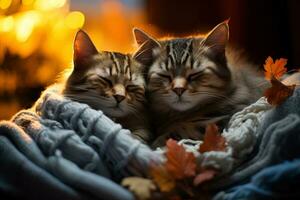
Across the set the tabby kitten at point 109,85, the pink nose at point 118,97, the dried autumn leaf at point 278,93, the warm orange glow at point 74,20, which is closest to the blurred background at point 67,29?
the warm orange glow at point 74,20

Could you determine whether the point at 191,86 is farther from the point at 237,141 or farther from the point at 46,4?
the point at 46,4

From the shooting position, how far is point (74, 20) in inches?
86.7

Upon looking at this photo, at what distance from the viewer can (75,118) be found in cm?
104

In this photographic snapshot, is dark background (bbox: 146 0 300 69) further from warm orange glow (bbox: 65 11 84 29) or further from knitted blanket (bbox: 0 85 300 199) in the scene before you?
knitted blanket (bbox: 0 85 300 199)

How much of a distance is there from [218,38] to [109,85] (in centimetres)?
33

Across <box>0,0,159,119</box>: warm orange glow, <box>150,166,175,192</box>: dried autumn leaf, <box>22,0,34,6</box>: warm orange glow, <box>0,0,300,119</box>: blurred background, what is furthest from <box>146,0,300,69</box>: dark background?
<box>150,166,175,192</box>: dried autumn leaf

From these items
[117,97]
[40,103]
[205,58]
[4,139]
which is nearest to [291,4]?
[205,58]

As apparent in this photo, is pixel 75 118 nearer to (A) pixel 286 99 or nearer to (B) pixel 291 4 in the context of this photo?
(A) pixel 286 99

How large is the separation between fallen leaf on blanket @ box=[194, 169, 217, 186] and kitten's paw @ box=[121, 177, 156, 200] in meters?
0.08

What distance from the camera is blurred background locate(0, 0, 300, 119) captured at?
206cm

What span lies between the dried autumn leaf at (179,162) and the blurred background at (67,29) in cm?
120

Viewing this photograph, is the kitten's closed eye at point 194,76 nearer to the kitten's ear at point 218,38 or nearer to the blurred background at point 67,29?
the kitten's ear at point 218,38

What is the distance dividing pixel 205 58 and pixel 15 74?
1.23 m

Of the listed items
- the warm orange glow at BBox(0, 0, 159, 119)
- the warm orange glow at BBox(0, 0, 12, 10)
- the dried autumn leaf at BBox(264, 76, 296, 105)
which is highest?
the warm orange glow at BBox(0, 0, 12, 10)
